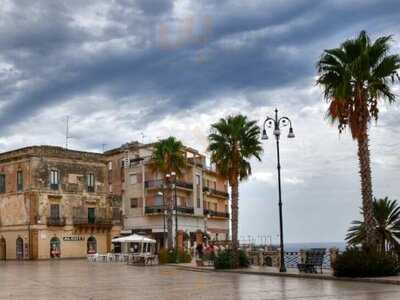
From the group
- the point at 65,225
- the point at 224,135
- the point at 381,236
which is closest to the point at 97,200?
the point at 65,225

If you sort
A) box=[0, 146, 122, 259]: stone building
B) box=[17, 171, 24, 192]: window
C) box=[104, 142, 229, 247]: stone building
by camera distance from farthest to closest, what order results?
box=[104, 142, 229, 247]: stone building, box=[17, 171, 24, 192]: window, box=[0, 146, 122, 259]: stone building

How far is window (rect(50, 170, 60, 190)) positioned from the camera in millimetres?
65500

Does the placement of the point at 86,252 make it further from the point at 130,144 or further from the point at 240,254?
the point at 240,254

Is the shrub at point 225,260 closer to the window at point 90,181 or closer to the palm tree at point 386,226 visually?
the palm tree at point 386,226

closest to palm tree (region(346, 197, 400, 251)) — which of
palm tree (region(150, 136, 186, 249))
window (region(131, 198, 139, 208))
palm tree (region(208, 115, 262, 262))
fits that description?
palm tree (region(208, 115, 262, 262))

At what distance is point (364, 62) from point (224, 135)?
12.8 meters

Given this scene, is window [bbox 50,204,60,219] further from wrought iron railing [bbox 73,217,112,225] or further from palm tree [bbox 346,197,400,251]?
palm tree [bbox 346,197,400,251]

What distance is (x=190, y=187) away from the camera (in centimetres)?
7700

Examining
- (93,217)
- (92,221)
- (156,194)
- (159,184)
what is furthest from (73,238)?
(159,184)

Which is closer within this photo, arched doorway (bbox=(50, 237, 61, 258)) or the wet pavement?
the wet pavement

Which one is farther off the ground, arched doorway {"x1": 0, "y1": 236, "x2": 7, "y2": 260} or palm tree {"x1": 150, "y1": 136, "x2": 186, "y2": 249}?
palm tree {"x1": 150, "y1": 136, "x2": 186, "y2": 249}

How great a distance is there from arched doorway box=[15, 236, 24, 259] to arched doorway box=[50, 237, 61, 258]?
2.77m

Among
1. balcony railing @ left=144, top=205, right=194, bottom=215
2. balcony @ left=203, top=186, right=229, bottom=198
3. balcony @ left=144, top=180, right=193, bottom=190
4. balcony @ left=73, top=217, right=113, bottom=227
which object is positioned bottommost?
balcony @ left=73, top=217, right=113, bottom=227

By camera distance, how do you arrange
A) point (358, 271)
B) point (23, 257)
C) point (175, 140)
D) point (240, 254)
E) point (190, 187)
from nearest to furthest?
1. point (358, 271)
2. point (240, 254)
3. point (175, 140)
4. point (23, 257)
5. point (190, 187)
